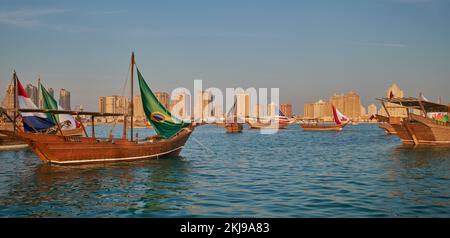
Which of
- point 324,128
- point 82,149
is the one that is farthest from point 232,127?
point 82,149

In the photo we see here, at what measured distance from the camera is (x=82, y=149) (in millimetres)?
24719

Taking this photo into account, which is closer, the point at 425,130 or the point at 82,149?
the point at 82,149

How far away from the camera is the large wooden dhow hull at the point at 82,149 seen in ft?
77.9

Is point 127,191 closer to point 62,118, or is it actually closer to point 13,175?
point 13,175

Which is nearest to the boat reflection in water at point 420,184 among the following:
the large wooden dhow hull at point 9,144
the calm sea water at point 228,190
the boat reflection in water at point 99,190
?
the calm sea water at point 228,190

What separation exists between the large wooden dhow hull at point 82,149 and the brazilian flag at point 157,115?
2233mm

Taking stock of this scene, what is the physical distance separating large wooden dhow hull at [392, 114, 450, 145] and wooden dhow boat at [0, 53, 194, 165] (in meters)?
25.7

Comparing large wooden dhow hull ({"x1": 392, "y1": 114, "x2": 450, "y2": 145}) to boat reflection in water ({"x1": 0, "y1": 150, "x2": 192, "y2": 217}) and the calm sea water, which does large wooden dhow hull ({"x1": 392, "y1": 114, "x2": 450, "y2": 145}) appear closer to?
the calm sea water

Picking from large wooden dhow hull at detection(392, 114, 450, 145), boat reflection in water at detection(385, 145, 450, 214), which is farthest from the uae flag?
large wooden dhow hull at detection(392, 114, 450, 145)

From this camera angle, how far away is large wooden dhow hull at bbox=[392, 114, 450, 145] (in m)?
42.2

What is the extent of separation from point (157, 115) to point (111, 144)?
5.21 meters

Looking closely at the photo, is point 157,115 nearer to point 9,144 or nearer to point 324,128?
point 9,144
